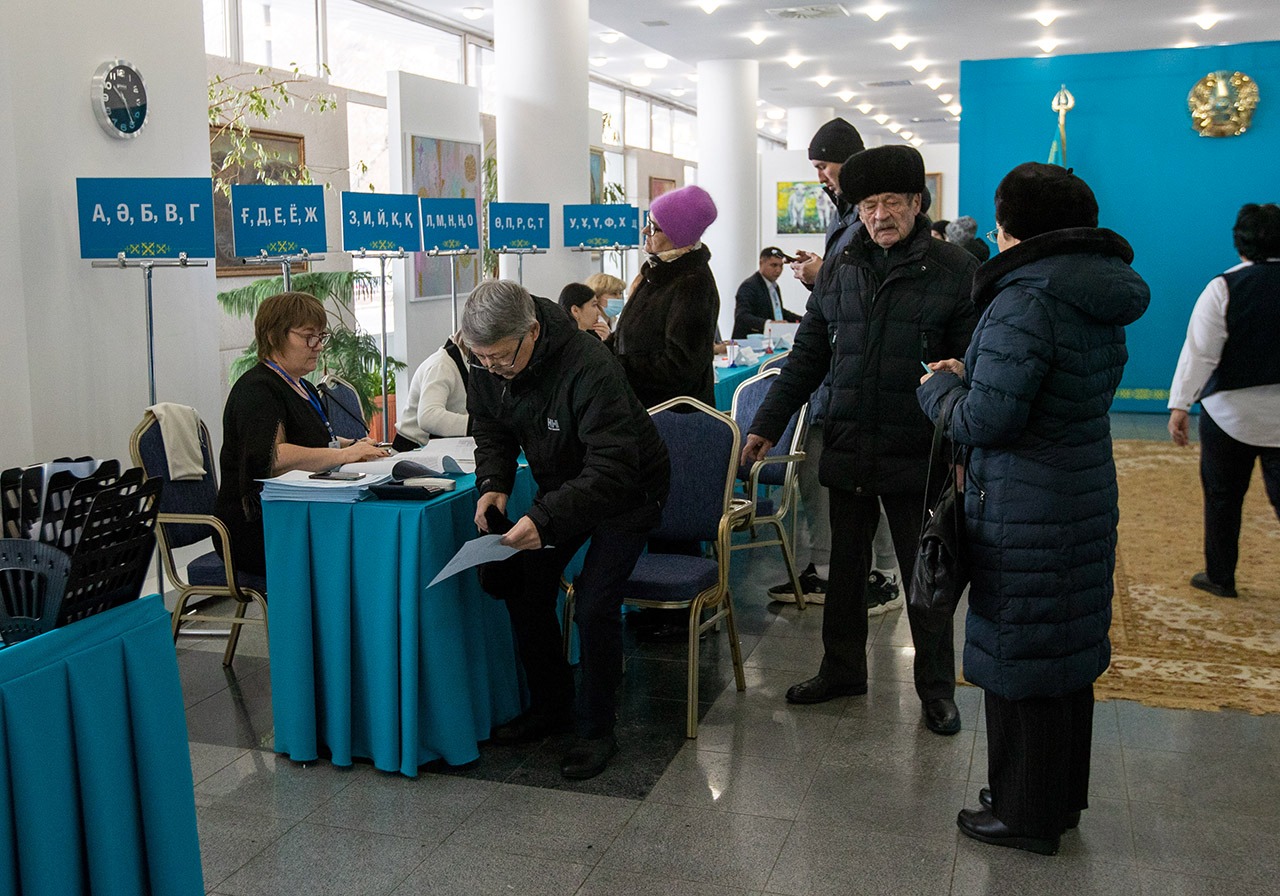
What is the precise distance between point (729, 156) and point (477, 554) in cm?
1233

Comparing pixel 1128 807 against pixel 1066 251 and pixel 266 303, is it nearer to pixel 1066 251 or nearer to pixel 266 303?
pixel 1066 251

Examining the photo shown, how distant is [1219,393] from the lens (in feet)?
15.8

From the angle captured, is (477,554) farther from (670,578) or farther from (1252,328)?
(1252,328)

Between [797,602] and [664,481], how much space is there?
166cm

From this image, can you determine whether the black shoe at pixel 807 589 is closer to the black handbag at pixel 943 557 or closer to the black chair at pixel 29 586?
the black handbag at pixel 943 557

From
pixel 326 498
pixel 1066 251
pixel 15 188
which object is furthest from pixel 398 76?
pixel 1066 251

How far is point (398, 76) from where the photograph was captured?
25.1 feet

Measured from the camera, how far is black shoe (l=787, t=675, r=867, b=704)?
3.86 metres

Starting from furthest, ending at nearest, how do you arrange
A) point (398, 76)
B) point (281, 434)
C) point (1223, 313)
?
1. point (398, 76)
2. point (1223, 313)
3. point (281, 434)

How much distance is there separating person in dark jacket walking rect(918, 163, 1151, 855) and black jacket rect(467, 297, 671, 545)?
836 mm

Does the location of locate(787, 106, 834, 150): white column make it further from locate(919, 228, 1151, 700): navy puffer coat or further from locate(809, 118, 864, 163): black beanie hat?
locate(919, 228, 1151, 700): navy puffer coat

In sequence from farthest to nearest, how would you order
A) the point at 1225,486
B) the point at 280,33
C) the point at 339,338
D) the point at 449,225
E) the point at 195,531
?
the point at 280,33 → the point at 339,338 → the point at 449,225 → the point at 1225,486 → the point at 195,531

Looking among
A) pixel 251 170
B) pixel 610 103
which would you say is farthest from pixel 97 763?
pixel 610 103

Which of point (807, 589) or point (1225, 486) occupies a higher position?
point (1225, 486)
